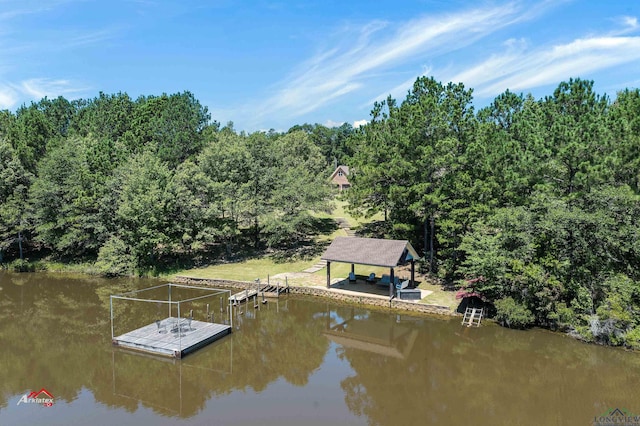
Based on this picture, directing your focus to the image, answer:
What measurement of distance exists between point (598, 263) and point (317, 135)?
8597cm

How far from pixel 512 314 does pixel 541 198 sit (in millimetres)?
5978

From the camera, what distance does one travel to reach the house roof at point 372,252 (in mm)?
24859

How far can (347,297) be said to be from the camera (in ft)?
86.7

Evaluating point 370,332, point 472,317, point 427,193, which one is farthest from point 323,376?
point 427,193

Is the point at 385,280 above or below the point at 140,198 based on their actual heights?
below

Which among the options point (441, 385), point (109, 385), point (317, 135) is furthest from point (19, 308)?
point (317, 135)

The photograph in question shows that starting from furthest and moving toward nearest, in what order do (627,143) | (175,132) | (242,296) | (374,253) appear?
(175,132) → (242,296) → (374,253) → (627,143)

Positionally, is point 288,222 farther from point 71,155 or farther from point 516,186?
point 71,155

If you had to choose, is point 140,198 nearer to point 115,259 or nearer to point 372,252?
point 115,259
